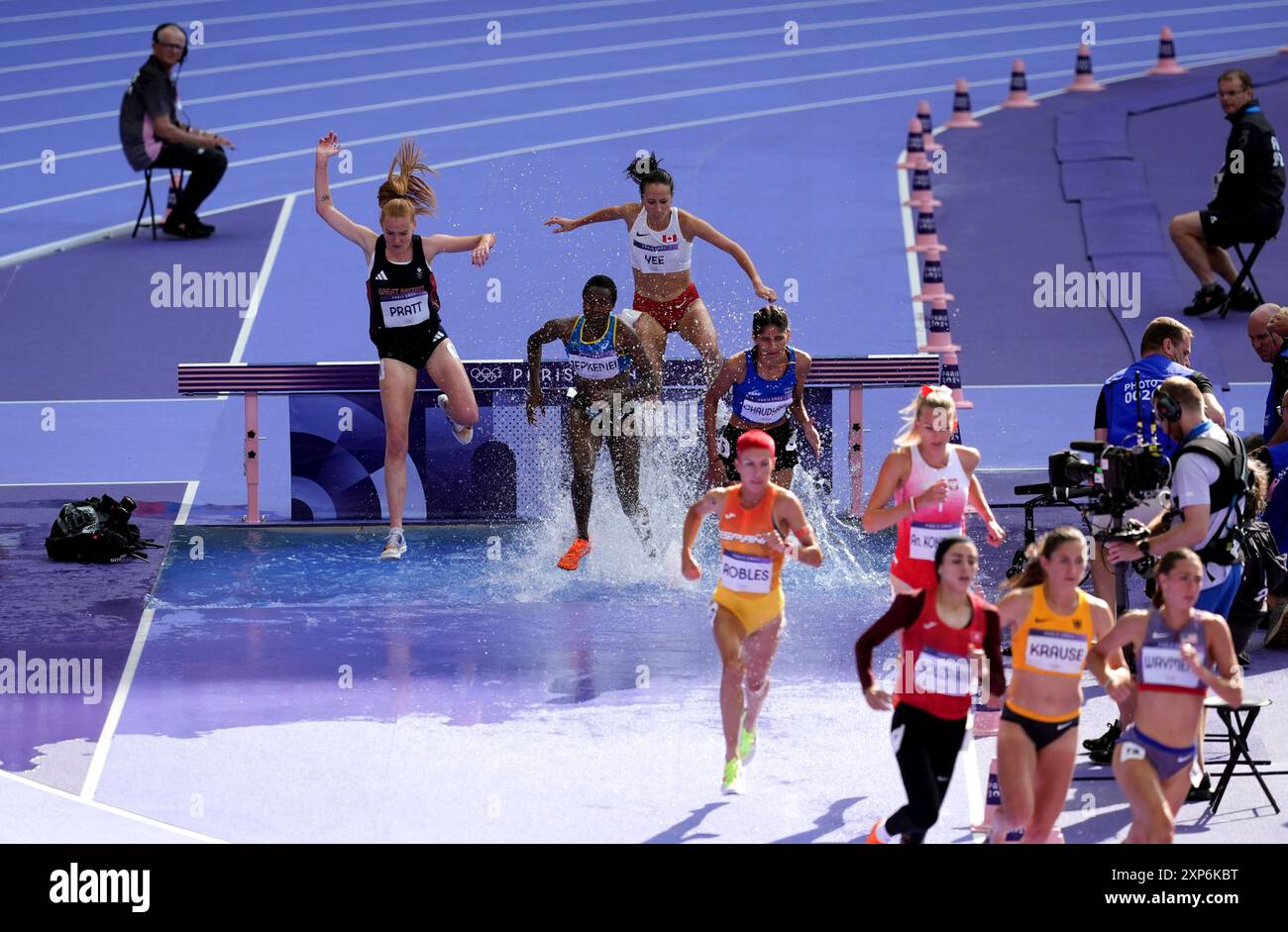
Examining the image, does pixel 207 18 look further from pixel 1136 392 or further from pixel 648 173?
pixel 1136 392

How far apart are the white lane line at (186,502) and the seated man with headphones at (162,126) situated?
14.7ft

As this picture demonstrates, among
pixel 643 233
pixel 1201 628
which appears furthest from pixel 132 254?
pixel 1201 628

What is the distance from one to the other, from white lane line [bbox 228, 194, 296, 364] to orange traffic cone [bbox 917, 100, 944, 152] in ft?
20.9

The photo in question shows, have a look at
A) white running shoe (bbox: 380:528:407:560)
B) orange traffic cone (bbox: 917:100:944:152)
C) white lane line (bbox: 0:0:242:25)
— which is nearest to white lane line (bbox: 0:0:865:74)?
white lane line (bbox: 0:0:242:25)

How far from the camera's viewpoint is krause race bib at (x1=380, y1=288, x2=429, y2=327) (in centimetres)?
1205

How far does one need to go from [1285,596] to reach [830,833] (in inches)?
136

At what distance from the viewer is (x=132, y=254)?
17781 mm

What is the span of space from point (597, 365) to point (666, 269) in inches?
44.7

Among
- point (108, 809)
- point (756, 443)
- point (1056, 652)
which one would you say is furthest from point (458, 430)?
point (1056, 652)

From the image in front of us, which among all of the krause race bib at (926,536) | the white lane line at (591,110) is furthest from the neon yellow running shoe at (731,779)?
the white lane line at (591,110)

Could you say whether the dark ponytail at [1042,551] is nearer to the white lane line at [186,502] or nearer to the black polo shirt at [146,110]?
the white lane line at [186,502]

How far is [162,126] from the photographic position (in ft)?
56.4

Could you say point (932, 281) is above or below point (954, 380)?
above

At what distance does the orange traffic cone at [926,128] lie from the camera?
2014 centimetres
